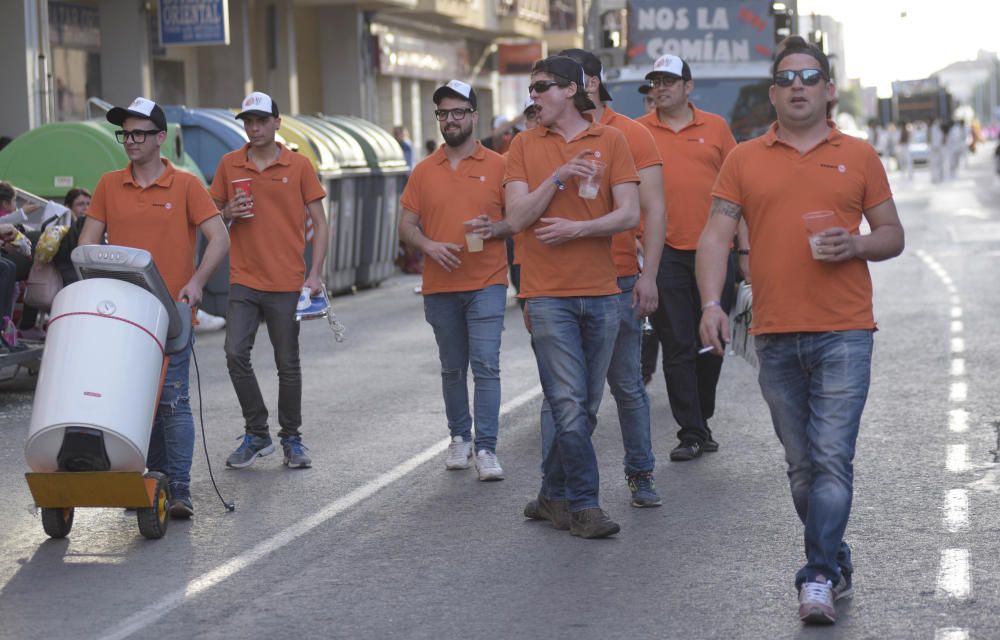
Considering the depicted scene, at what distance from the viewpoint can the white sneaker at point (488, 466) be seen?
29.8ft

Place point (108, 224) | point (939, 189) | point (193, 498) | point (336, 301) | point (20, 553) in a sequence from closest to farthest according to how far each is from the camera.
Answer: point (20, 553), point (108, 224), point (193, 498), point (336, 301), point (939, 189)

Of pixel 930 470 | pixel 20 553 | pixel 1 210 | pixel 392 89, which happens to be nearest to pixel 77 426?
pixel 20 553

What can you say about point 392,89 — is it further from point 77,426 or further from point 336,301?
point 77,426

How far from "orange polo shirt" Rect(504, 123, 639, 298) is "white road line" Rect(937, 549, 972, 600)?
67.0 inches

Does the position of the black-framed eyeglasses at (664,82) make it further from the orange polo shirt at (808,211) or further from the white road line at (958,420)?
the orange polo shirt at (808,211)

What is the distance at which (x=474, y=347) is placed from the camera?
30.4 feet

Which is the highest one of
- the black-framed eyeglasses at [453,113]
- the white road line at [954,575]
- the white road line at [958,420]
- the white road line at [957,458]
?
the black-framed eyeglasses at [453,113]

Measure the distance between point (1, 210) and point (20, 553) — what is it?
6742 mm

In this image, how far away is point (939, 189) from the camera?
5106 cm

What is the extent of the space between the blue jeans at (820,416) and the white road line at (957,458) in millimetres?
3000

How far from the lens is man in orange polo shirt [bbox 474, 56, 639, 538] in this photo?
742 cm

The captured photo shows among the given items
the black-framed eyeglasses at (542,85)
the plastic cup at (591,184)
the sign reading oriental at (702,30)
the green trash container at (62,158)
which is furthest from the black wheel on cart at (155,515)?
the sign reading oriental at (702,30)

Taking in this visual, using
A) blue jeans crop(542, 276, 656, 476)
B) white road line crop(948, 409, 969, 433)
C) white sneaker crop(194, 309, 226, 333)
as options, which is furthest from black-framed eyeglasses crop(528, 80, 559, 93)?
white sneaker crop(194, 309, 226, 333)

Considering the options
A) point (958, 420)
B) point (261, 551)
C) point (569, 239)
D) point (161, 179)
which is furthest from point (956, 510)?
point (161, 179)
